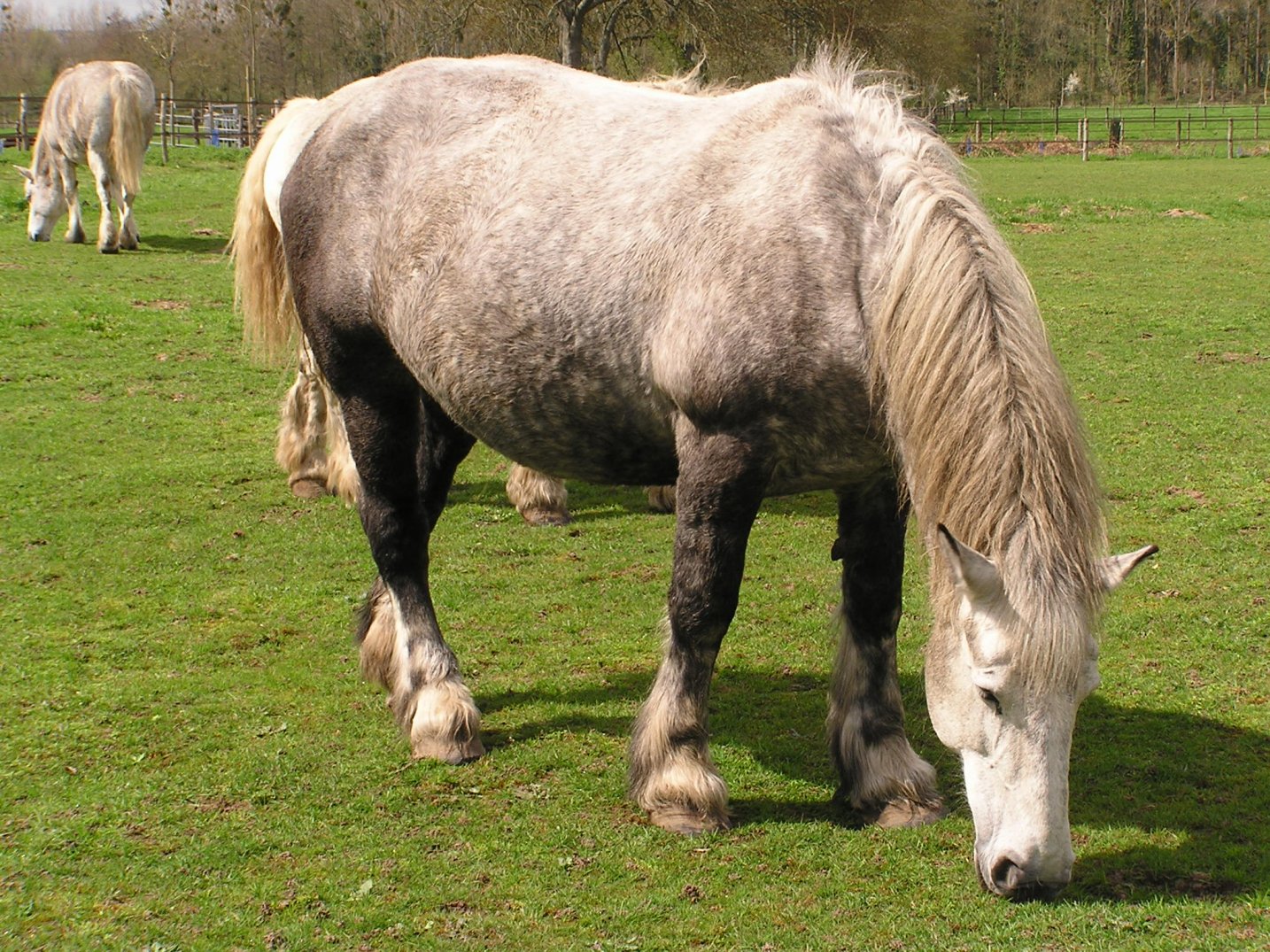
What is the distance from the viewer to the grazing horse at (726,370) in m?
3.10

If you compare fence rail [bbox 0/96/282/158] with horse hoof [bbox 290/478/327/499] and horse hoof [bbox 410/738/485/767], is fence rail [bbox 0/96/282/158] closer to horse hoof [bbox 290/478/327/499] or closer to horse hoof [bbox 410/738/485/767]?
horse hoof [bbox 290/478/327/499]

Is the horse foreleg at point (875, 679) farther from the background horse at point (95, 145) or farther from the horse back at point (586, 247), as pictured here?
the background horse at point (95, 145)

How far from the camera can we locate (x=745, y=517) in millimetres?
3695

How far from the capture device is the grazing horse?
3.10m

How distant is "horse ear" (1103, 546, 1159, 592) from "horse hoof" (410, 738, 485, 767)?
238 cm

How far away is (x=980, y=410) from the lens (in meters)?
3.18

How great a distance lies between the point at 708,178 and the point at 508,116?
0.97 metres

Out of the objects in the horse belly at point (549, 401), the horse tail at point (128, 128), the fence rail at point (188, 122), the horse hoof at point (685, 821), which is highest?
the fence rail at point (188, 122)

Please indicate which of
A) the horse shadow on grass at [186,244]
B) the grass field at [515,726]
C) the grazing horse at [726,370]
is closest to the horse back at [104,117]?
the horse shadow on grass at [186,244]

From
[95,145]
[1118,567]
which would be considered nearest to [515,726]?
[1118,567]

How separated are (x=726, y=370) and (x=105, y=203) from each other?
593 inches

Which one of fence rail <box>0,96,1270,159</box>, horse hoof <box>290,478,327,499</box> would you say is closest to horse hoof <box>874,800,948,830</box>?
horse hoof <box>290,478,327,499</box>

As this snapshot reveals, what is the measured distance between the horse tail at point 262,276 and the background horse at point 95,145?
11220 millimetres

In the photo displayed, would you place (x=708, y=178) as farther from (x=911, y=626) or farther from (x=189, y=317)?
(x=189, y=317)
